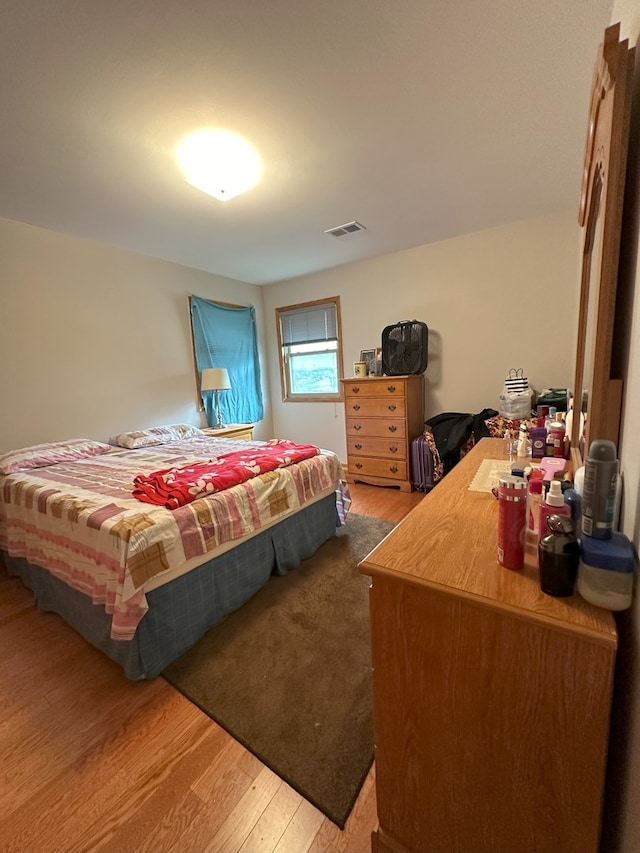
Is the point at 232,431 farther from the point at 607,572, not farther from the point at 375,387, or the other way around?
the point at 607,572

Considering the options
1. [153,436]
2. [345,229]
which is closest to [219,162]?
[345,229]

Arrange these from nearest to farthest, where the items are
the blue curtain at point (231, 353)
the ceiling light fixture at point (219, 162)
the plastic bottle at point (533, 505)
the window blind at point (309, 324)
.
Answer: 1. the plastic bottle at point (533, 505)
2. the ceiling light fixture at point (219, 162)
3. the blue curtain at point (231, 353)
4. the window blind at point (309, 324)

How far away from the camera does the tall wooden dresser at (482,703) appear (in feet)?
1.98

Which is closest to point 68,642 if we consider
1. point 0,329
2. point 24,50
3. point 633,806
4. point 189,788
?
point 189,788

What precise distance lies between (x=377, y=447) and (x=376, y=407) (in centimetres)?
42

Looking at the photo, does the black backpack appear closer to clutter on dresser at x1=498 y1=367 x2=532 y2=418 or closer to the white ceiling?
clutter on dresser at x1=498 y1=367 x2=532 y2=418

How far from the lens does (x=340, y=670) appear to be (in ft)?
4.80

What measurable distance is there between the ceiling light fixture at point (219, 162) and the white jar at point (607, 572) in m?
2.29

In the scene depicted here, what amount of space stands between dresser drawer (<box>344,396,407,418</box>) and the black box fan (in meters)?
0.33

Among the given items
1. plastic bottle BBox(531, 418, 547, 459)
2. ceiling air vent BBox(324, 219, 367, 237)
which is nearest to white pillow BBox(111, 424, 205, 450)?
ceiling air vent BBox(324, 219, 367, 237)

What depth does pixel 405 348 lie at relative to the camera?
3566 mm

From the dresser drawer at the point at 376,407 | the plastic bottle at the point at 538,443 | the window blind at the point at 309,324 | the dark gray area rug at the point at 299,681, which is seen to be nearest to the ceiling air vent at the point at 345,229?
the window blind at the point at 309,324

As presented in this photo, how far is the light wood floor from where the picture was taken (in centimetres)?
96

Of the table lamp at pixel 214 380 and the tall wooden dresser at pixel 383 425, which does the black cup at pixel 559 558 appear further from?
the table lamp at pixel 214 380
